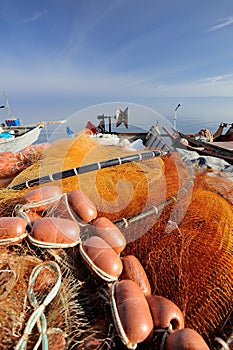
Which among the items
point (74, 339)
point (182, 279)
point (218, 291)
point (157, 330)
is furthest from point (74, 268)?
point (218, 291)

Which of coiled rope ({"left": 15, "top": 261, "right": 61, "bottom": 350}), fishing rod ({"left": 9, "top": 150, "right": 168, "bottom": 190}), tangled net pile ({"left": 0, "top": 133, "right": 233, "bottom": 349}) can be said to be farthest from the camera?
fishing rod ({"left": 9, "top": 150, "right": 168, "bottom": 190})

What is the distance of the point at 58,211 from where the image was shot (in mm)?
1756

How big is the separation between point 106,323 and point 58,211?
0.92m

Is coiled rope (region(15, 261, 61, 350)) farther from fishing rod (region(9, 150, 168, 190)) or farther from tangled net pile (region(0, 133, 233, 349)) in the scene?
fishing rod (region(9, 150, 168, 190))

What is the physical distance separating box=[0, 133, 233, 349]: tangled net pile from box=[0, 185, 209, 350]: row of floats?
0.42ft

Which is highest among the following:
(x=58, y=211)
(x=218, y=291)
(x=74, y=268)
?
(x=58, y=211)

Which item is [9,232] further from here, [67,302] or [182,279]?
[182,279]

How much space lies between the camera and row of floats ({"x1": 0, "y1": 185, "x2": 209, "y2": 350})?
40.9 inches

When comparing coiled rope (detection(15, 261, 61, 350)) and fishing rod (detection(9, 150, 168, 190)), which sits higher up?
fishing rod (detection(9, 150, 168, 190))

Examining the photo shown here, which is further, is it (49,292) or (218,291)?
(218,291)

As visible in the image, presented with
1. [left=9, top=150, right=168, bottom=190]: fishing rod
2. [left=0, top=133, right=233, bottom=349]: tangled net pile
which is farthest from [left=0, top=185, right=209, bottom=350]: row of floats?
[left=9, top=150, right=168, bottom=190]: fishing rod

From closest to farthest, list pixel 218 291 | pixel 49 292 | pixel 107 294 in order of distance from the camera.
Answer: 1. pixel 49 292
2. pixel 107 294
3. pixel 218 291

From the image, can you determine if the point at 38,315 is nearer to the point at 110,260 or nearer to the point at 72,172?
the point at 110,260

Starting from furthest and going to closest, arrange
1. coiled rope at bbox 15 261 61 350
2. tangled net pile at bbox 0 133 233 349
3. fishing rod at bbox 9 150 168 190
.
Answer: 1. fishing rod at bbox 9 150 168 190
2. tangled net pile at bbox 0 133 233 349
3. coiled rope at bbox 15 261 61 350
